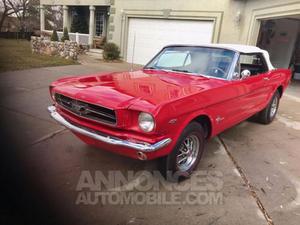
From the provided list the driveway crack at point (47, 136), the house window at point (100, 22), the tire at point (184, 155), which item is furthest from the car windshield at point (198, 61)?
the house window at point (100, 22)

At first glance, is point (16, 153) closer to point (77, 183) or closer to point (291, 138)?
point (77, 183)

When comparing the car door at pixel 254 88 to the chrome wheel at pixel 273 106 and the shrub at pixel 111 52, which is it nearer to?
the chrome wheel at pixel 273 106

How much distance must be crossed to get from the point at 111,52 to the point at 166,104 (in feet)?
41.8

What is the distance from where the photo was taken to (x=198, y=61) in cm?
416

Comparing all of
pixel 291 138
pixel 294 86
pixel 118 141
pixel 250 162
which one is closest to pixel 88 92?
pixel 118 141

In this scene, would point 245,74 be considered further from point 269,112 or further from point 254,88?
point 269,112

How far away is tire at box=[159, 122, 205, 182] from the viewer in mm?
3072

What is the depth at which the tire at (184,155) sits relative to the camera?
3.07 metres

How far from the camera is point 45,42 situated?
14469mm

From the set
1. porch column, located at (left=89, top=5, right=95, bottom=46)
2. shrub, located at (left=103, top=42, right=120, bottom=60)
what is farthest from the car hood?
porch column, located at (left=89, top=5, right=95, bottom=46)

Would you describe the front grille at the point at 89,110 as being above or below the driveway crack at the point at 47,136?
above

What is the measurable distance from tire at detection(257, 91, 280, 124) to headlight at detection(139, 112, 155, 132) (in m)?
3.82

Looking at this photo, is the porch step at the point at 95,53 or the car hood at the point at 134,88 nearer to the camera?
the car hood at the point at 134,88

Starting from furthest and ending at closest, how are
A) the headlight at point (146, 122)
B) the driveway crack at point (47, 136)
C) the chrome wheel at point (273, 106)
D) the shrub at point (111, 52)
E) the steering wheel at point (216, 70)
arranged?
1. the shrub at point (111, 52)
2. the chrome wheel at point (273, 106)
3. the driveway crack at point (47, 136)
4. the steering wheel at point (216, 70)
5. the headlight at point (146, 122)
